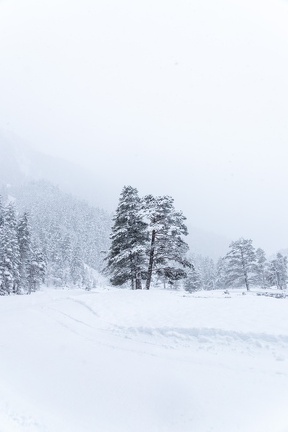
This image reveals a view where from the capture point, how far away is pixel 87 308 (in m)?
20.0

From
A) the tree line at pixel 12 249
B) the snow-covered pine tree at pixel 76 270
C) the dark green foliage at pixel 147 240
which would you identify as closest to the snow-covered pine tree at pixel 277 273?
the dark green foliage at pixel 147 240

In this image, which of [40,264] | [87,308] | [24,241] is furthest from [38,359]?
[40,264]

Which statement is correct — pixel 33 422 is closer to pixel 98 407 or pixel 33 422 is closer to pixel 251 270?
pixel 98 407

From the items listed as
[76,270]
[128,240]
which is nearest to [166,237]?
[128,240]

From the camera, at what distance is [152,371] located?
10.5 meters

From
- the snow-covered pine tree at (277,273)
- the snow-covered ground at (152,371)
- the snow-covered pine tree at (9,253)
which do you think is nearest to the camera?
the snow-covered ground at (152,371)

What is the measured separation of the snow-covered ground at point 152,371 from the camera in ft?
26.3

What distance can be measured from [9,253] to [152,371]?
116 feet

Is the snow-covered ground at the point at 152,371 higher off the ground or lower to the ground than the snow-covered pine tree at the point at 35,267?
lower

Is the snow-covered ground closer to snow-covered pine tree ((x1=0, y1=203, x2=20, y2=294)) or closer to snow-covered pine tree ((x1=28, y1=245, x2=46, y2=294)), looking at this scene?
snow-covered pine tree ((x1=0, y1=203, x2=20, y2=294))

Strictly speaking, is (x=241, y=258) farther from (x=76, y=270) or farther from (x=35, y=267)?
(x=76, y=270)

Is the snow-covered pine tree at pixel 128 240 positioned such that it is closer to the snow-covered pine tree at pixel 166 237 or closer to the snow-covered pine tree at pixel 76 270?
the snow-covered pine tree at pixel 166 237

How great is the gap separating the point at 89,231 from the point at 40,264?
9416 cm

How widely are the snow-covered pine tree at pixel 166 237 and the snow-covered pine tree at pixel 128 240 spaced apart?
107 centimetres
